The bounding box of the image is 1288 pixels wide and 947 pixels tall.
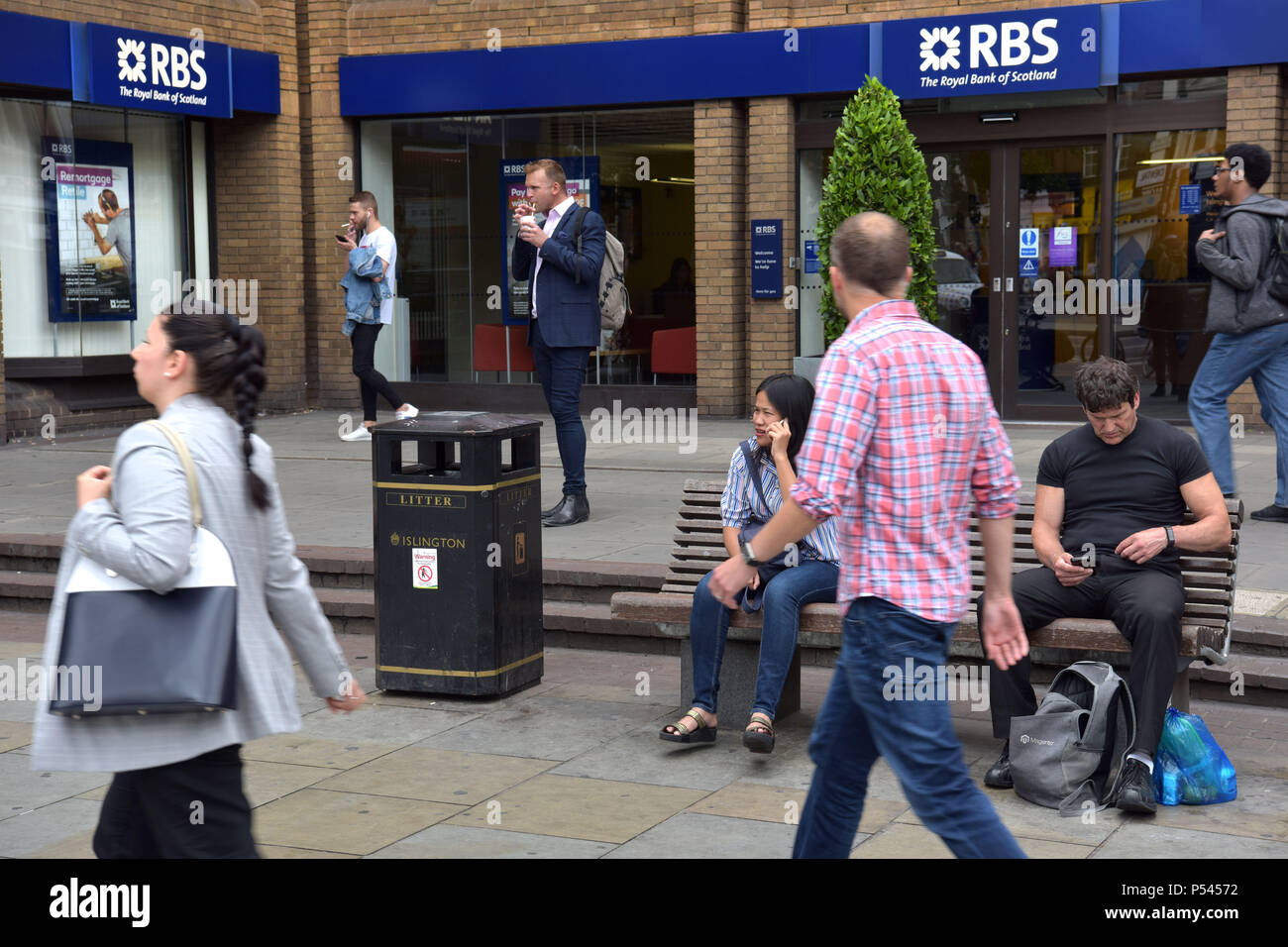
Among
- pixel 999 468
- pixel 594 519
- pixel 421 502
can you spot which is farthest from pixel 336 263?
pixel 999 468

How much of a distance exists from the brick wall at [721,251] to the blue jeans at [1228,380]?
6.57 metres

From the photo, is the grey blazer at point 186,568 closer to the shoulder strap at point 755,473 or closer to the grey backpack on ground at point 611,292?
Answer: the shoulder strap at point 755,473

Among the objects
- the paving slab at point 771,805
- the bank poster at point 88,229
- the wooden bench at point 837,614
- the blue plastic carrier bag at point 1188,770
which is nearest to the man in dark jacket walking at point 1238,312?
the wooden bench at point 837,614

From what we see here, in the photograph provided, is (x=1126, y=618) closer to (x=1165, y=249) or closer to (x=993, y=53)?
(x=1165, y=249)

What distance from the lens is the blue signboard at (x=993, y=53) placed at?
13.1 metres

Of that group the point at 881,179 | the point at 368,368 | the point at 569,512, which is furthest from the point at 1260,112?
the point at 368,368

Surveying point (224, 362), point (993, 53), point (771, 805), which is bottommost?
point (771, 805)

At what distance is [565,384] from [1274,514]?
396cm

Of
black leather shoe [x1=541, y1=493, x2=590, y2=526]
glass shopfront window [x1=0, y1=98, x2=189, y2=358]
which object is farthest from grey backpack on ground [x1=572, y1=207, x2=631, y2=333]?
glass shopfront window [x1=0, y1=98, x2=189, y2=358]

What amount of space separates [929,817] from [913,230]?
8.60 meters

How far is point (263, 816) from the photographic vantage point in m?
4.92

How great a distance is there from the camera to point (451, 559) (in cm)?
627

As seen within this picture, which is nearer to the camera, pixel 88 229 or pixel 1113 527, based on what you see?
pixel 1113 527

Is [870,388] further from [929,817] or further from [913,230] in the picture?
[913,230]
